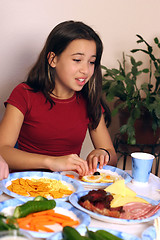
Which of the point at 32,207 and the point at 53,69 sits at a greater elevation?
the point at 53,69

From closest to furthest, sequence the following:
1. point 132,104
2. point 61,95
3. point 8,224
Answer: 1. point 8,224
2. point 61,95
3. point 132,104

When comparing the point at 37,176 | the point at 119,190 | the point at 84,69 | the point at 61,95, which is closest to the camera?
the point at 119,190

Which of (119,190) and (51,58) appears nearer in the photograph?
(119,190)

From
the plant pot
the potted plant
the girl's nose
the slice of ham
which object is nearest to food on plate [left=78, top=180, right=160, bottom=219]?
the slice of ham

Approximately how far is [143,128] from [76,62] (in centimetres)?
116

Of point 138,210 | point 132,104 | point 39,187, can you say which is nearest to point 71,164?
point 39,187

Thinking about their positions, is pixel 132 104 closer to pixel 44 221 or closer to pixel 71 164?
pixel 71 164

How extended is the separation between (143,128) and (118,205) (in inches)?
68.2

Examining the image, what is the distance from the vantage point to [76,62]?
5.91 ft

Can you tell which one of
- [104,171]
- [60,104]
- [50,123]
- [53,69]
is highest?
[53,69]

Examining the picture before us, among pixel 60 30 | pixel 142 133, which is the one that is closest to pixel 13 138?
pixel 60 30

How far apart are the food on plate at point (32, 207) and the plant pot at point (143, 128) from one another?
1.80 meters

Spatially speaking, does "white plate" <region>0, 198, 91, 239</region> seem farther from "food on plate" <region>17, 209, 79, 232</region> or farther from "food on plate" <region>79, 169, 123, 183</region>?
"food on plate" <region>79, 169, 123, 183</region>

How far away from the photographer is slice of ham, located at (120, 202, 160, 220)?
105 cm
